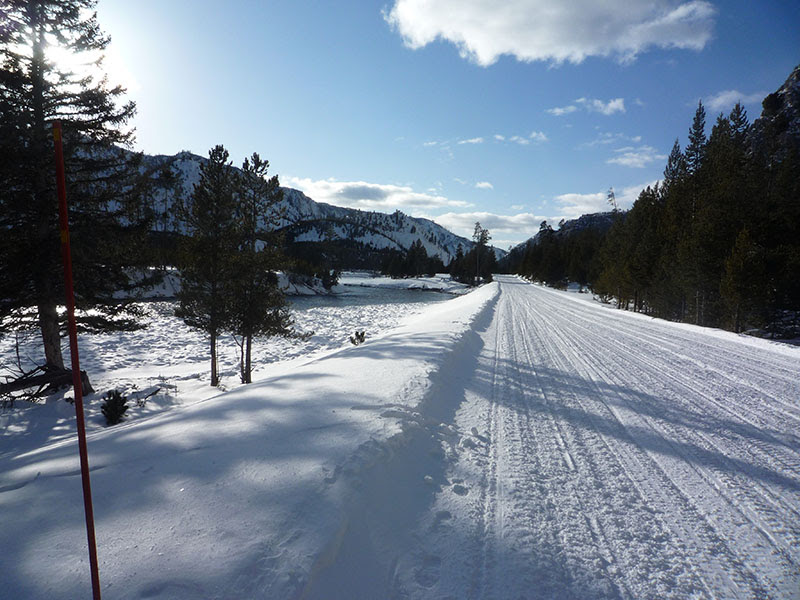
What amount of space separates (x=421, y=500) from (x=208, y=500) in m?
1.86

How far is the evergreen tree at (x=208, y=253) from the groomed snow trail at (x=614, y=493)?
1057 cm

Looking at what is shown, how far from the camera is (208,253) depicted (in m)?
13.5

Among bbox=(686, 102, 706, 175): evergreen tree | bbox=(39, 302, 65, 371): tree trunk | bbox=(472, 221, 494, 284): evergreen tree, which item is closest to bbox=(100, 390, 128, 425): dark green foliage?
bbox=(39, 302, 65, 371): tree trunk

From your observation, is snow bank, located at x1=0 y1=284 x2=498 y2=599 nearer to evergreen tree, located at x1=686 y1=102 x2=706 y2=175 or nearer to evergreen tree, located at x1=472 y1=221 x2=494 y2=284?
evergreen tree, located at x1=686 y1=102 x2=706 y2=175

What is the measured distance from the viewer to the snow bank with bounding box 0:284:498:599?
85.8 inches

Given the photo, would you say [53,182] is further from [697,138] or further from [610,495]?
[697,138]

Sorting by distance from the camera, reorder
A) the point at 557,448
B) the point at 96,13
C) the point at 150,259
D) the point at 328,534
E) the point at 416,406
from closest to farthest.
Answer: the point at 328,534
the point at 557,448
the point at 416,406
the point at 96,13
the point at 150,259

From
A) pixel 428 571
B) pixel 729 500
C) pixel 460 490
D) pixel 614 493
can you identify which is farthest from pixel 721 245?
pixel 428 571

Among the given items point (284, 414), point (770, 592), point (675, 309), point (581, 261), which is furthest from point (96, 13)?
point (581, 261)

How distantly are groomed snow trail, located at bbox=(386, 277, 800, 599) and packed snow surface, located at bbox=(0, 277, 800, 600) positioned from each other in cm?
2

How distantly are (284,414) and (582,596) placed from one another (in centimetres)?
372

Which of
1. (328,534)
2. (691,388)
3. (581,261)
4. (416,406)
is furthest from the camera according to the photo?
(581,261)

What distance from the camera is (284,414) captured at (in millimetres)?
4789

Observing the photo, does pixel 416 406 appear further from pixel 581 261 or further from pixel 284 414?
pixel 581 261
